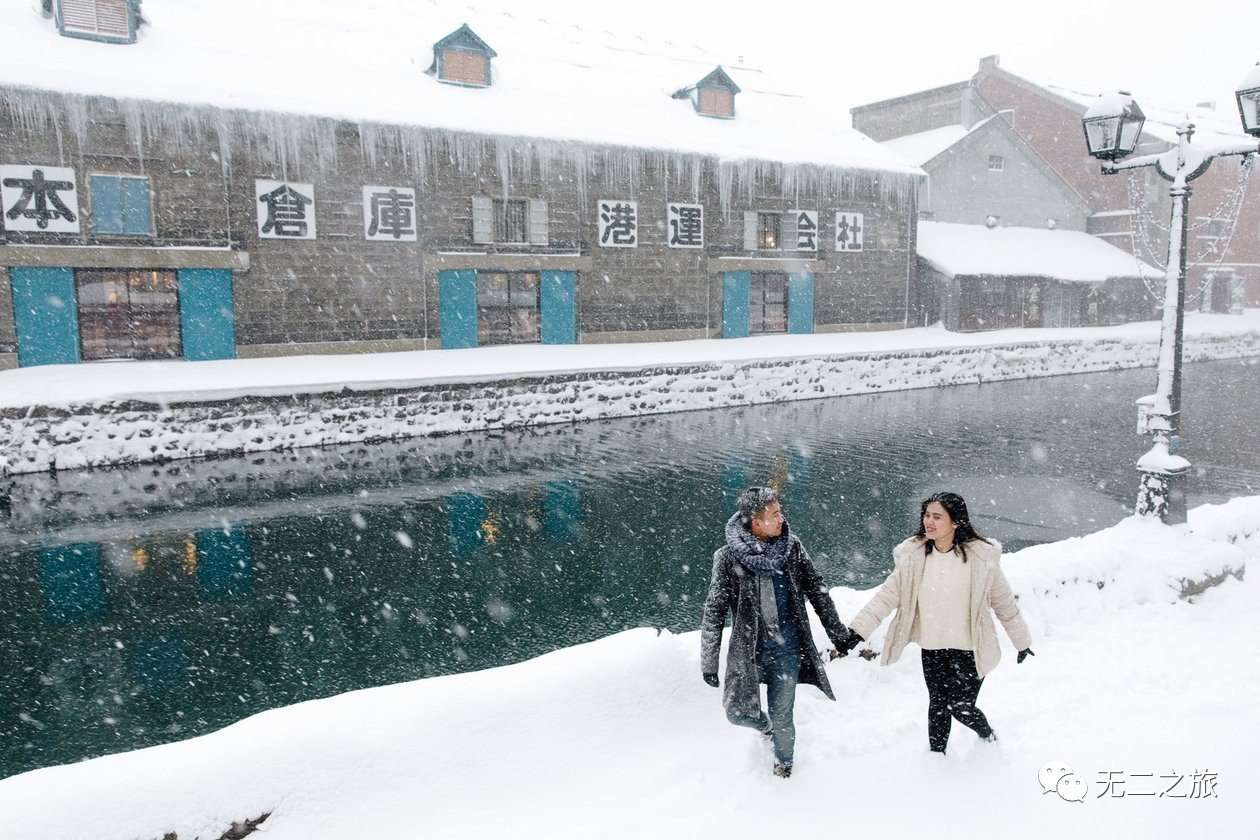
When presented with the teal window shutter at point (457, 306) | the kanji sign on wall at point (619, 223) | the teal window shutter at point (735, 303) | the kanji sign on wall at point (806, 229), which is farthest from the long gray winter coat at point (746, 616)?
the kanji sign on wall at point (806, 229)

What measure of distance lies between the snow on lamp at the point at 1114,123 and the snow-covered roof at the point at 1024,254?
19255mm

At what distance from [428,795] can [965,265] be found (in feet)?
85.5

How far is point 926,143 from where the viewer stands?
101ft

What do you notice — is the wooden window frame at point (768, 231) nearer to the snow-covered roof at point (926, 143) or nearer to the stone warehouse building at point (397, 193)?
the stone warehouse building at point (397, 193)

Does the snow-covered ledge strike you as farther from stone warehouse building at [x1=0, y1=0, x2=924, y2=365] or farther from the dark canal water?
stone warehouse building at [x1=0, y1=0, x2=924, y2=365]

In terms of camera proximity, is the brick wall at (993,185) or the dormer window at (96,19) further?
the brick wall at (993,185)

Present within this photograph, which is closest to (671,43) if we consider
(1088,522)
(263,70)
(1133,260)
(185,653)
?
(263,70)

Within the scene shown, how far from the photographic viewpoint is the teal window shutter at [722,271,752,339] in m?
22.4

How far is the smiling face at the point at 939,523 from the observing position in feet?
12.3

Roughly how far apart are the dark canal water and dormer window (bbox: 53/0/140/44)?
31.4 ft

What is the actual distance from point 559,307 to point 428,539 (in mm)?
11812

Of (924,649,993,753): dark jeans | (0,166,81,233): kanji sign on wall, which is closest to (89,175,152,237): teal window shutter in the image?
(0,166,81,233): kanji sign on wall

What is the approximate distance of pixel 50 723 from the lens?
5.31 meters

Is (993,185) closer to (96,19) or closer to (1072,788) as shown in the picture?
(96,19)
